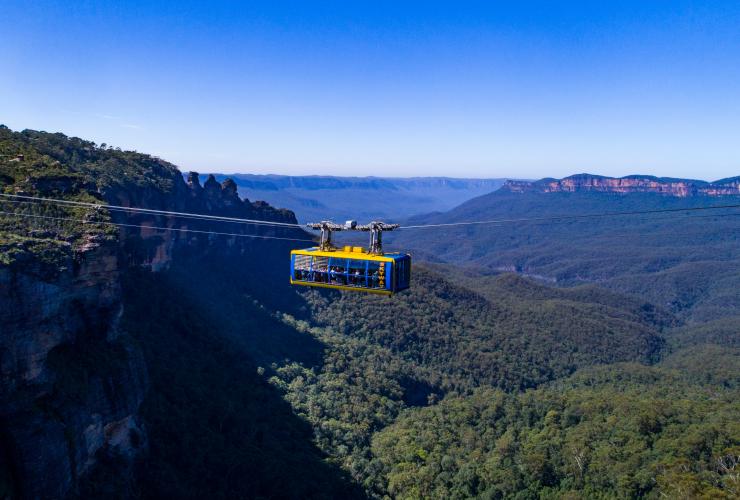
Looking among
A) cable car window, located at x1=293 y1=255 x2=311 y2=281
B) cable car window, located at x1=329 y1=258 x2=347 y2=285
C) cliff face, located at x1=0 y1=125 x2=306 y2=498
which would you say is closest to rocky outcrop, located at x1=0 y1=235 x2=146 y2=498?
cliff face, located at x1=0 y1=125 x2=306 y2=498

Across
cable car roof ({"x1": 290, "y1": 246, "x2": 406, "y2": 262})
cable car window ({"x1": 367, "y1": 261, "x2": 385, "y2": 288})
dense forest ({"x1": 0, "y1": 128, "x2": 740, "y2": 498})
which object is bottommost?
dense forest ({"x1": 0, "y1": 128, "x2": 740, "y2": 498})

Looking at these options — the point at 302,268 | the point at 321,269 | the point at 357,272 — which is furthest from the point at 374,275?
the point at 302,268

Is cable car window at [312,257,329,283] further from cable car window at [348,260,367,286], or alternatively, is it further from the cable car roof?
cable car window at [348,260,367,286]

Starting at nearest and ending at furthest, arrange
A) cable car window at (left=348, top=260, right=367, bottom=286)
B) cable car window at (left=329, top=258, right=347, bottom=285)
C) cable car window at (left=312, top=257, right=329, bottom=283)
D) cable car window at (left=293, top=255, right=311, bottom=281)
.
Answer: cable car window at (left=348, top=260, right=367, bottom=286)
cable car window at (left=329, top=258, right=347, bottom=285)
cable car window at (left=312, top=257, right=329, bottom=283)
cable car window at (left=293, top=255, right=311, bottom=281)

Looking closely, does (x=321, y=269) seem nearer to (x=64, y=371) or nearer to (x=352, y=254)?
(x=352, y=254)

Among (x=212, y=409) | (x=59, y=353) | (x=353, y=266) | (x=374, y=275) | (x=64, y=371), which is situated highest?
(x=353, y=266)

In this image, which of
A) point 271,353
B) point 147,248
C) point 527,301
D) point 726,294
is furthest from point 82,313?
point 726,294

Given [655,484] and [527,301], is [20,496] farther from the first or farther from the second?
[527,301]
